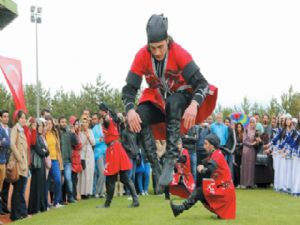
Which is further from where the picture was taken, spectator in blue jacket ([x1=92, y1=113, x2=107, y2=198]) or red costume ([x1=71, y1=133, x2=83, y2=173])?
spectator in blue jacket ([x1=92, y1=113, x2=107, y2=198])

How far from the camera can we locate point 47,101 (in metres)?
58.3

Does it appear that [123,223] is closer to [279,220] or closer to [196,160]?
[279,220]

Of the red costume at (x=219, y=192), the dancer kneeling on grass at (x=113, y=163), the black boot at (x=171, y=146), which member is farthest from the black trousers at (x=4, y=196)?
the black boot at (x=171, y=146)

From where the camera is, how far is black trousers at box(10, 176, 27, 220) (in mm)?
12859

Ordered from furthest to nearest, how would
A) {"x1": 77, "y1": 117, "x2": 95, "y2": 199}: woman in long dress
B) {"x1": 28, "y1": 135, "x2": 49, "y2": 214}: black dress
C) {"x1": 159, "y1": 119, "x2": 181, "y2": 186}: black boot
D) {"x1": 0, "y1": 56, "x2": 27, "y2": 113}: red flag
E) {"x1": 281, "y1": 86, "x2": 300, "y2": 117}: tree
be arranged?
1. {"x1": 281, "y1": 86, "x2": 300, "y2": 117}: tree
2. {"x1": 77, "y1": 117, "x2": 95, "y2": 199}: woman in long dress
3. {"x1": 0, "y1": 56, "x2": 27, "y2": 113}: red flag
4. {"x1": 28, "y1": 135, "x2": 49, "y2": 214}: black dress
5. {"x1": 159, "y1": 119, "x2": 181, "y2": 186}: black boot

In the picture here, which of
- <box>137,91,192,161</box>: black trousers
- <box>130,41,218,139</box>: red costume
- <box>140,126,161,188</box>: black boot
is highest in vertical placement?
<box>130,41,218,139</box>: red costume

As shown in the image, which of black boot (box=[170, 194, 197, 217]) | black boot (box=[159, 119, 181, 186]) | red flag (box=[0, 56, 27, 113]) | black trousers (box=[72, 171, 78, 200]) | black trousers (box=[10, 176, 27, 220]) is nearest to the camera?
black boot (box=[159, 119, 181, 186])

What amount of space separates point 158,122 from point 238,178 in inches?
634

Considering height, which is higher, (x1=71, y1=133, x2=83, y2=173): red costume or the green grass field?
(x1=71, y1=133, x2=83, y2=173): red costume

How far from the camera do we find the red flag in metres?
14.5

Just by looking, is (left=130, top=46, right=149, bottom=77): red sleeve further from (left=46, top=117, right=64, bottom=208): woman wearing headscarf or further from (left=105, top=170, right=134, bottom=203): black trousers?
(left=46, top=117, right=64, bottom=208): woman wearing headscarf

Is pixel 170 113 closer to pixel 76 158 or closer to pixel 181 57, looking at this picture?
pixel 181 57

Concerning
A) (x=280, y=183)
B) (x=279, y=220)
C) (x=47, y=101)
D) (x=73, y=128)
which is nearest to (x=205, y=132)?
(x=280, y=183)

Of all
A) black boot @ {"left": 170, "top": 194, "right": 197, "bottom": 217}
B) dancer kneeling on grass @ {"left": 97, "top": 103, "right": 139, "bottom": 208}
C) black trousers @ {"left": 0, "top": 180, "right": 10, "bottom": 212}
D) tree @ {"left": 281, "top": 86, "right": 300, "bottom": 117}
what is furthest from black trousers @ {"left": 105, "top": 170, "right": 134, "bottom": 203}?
tree @ {"left": 281, "top": 86, "right": 300, "bottom": 117}
